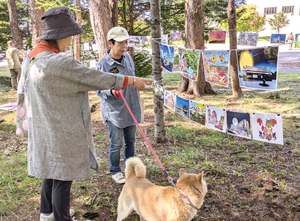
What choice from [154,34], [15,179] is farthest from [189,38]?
[15,179]

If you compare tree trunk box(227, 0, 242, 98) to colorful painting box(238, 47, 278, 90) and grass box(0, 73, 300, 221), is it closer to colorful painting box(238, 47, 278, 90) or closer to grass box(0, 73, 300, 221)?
grass box(0, 73, 300, 221)

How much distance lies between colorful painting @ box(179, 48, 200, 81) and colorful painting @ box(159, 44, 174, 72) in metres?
0.17

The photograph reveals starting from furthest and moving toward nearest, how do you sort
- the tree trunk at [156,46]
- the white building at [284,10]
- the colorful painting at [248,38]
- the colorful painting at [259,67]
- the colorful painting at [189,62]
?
the white building at [284,10]
the colorful painting at [248,38]
the tree trunk at [156,46]
the colorful painting at [189,62]
the colorful painting at [259,67]

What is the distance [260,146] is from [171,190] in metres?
3.11

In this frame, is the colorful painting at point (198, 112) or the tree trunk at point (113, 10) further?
the tree trunk at point (113, 10)

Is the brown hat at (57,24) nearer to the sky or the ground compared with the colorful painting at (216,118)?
nearer to the sky

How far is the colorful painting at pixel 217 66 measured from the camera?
3100mm

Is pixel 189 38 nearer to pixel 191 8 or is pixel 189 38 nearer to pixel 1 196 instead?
pixel 191 8

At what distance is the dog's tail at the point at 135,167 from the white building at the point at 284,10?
39019 millimetres

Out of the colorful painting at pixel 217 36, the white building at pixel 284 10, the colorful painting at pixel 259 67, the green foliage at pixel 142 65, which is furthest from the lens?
the white building at pixel 284 10

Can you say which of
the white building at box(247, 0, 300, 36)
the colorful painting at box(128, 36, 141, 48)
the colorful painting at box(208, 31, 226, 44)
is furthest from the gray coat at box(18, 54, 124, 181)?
the white building at box(247, 0, 300, 36)

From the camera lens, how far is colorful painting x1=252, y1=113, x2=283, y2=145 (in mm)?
2467

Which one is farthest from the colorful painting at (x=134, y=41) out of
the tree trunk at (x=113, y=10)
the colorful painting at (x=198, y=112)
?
the colorful painting at (x=198, y=112)

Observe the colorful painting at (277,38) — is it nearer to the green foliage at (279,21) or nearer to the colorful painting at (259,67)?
the colorful painting at (259,67)
